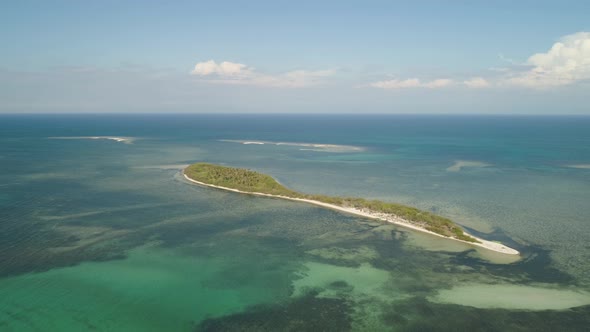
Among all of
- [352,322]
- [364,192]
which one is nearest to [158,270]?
[352,322]

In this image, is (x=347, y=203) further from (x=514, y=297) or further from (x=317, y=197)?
(x=514, y=297)

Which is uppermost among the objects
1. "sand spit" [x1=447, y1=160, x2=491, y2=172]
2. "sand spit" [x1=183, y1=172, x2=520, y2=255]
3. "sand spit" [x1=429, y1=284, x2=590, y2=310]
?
"sand spit" [x1=447, y1=160, x2=491, y2=172]

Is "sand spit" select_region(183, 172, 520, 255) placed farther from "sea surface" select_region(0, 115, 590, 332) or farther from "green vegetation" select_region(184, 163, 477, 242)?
"sea surface" select_region(0, 115, 590, 332)

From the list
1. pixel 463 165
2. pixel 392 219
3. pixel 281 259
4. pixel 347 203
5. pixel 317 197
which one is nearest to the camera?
pixel 281 259

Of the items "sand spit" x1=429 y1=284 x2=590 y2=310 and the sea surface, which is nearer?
the sea surface

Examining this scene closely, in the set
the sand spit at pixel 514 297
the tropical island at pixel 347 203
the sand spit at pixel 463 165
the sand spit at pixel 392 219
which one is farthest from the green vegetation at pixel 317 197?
the sand spit at pixel 463 165

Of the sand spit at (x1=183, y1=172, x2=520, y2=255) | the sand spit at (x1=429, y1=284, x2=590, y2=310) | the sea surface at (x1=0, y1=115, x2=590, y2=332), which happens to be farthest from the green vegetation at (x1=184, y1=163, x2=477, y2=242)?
the sand spit at (x1=429, y1=284, x2=590, y2=310)

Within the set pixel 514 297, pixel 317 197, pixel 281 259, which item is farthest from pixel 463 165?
pixel 281 259
